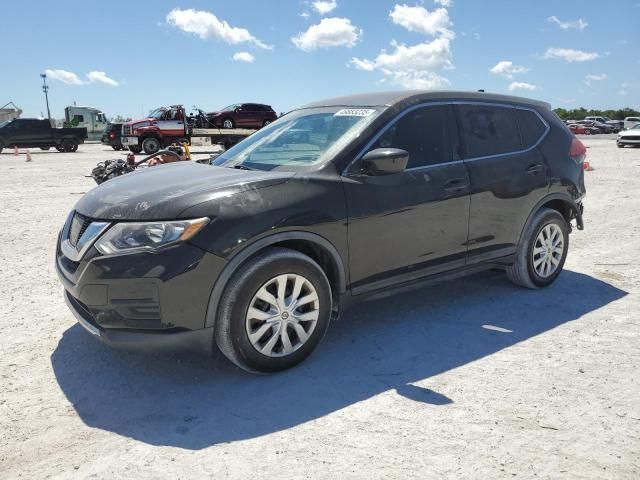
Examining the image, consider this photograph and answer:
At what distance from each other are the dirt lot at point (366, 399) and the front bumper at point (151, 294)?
0.37 meters

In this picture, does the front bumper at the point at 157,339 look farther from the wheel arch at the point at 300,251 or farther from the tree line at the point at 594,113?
the tree line at the point at 594,113

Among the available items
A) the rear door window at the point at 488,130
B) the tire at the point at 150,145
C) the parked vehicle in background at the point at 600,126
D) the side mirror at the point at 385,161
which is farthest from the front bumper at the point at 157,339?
the parked vehicle in background at the point at 600,126

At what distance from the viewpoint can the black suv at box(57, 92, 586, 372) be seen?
2.92 meters

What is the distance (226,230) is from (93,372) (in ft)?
4.30

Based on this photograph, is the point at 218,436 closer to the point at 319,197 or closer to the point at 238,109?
the point at 319,197

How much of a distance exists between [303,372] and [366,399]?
0.49 metres

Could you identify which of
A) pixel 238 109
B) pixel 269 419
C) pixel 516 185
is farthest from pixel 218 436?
pixel 238 109

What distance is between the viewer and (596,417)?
2781 millimetres

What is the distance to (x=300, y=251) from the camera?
3.40 m

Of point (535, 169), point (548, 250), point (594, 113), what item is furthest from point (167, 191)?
point (594, 113)

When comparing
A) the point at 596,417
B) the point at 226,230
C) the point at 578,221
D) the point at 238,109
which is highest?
the point at 238,109

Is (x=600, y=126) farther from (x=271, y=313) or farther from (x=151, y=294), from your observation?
(x=151, y=294)

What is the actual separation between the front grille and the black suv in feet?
0.05

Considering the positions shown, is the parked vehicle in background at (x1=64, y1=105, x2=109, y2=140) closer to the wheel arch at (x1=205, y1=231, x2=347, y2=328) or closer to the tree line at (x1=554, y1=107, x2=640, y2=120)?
the wheel arch at (x1=205, y1=231, x2=347, y2=328)
